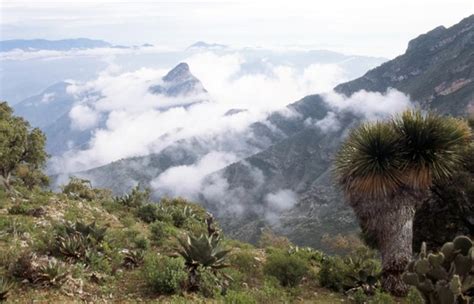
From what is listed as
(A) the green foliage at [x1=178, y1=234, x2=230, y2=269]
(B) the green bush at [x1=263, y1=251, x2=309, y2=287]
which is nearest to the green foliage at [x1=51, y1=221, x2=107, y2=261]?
(A) the green foliage at [x1=178, y1=234, x2=230, y2=269]

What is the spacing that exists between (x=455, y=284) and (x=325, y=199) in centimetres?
18787

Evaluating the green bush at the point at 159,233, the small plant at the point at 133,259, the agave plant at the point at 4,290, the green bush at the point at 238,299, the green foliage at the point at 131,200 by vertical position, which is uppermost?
the agave plant at the point at 4,290

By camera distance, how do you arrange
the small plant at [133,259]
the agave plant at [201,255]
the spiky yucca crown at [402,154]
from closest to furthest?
the agave plant at [201,255] < the small plant at [133,259] < the spiky yucca crown at [402,154]

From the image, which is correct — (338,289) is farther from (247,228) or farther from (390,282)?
(247,228)

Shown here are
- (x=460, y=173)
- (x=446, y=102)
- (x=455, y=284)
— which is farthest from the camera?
(x=446, y=102)

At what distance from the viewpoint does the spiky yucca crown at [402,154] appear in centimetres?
1180

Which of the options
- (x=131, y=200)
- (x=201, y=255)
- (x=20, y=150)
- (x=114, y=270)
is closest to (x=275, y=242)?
(x=131, y=200)

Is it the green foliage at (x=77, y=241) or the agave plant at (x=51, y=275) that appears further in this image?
the green foliage at (x=77, y=241)

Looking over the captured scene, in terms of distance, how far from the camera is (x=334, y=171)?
42.8 ft

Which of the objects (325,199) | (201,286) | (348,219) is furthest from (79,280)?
(325,199)

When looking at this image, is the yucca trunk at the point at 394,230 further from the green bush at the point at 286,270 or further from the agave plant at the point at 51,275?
the agave plant at the point at 51,275

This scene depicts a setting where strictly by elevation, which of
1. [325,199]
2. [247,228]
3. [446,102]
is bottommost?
[247,228]

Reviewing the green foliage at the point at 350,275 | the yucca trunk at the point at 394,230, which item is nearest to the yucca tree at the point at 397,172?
the yucca trunk at the point at 394,230

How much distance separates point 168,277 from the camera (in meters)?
9.42
